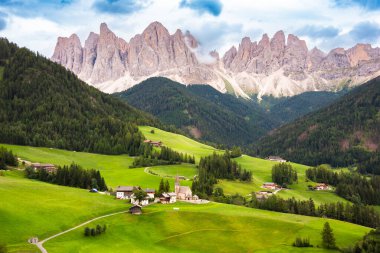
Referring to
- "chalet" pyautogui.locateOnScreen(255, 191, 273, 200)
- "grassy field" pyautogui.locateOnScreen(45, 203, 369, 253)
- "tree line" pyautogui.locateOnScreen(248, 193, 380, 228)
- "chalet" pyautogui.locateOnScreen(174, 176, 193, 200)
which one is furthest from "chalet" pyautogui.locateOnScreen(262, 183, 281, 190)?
"grassy field" pyautogui.locateOnScreen(45, 203, 369, 253)

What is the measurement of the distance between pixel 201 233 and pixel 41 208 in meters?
36.9

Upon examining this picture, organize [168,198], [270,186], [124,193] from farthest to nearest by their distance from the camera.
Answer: [270,186], [124,193], [168,198]

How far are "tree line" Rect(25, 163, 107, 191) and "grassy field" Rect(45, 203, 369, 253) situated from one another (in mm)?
36383

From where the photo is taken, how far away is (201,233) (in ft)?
324

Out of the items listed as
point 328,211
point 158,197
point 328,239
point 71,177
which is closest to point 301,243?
point 328,239

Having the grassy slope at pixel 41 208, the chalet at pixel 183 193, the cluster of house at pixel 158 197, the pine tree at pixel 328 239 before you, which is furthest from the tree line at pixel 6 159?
the pine tree at pixel 328 239


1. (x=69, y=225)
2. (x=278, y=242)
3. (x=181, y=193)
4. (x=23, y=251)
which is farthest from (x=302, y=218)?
(x=23, y=251)

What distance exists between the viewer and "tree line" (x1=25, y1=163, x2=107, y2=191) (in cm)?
14225

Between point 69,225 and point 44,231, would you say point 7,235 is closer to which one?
point 44,231

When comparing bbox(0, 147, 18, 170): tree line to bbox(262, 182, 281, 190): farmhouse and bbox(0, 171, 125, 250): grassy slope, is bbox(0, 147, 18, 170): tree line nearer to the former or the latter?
bbox(0, 171, 125, 250): grassy slope

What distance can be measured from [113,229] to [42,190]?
3151 cm

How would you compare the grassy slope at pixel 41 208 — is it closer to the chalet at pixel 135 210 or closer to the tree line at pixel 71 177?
the chalet at pixel 135 210

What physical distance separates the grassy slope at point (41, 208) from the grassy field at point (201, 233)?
5.05 metres

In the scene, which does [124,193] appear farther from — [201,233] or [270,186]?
[270,186]
